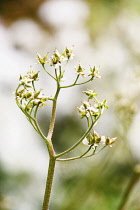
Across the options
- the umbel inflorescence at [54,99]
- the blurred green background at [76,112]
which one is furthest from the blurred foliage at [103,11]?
the umbel inflorescence at [54,99]

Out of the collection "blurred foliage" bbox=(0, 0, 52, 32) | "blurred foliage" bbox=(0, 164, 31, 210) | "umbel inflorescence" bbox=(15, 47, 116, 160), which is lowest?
"blurred foliage" bbox=(0, 164, 31, 210)

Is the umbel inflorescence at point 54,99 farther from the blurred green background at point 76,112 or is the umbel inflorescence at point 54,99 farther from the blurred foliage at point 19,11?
the blurred foliage at point 19,11

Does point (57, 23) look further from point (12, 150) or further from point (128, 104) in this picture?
point (128, 104)

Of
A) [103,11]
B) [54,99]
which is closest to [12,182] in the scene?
[103,11]

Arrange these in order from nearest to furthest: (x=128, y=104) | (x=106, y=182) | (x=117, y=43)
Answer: (x=128, y=104) < (x=106, y=182) < (x=117, y=43)

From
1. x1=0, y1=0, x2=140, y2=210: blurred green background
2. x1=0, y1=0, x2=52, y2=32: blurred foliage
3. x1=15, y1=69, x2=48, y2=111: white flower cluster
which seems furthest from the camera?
x1=0, y1=0, x2=52, y2=32: blurred foliage

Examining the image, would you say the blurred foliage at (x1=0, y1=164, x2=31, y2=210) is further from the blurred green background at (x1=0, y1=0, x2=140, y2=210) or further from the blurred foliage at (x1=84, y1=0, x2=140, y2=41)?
the blurred foliage at (x1=84, y1=0, x2=140, y2=41)

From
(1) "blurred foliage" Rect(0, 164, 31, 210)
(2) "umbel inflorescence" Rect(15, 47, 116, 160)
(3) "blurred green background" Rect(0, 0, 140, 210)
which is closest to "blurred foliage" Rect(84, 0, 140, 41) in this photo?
(3) "blurred green background" Rect(0, 0, 140, 210)

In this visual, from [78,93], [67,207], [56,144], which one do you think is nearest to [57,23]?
[78,93]

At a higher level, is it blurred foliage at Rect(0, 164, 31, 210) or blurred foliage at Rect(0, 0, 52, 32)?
blurred foliage at Rect(0, 0, 52, 32)

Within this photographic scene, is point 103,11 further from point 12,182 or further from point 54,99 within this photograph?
point 54,99

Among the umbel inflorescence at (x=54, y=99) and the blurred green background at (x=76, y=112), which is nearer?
the umbel inflorescence at (x=54, y=99)
